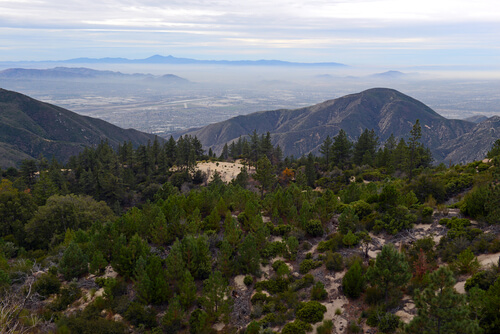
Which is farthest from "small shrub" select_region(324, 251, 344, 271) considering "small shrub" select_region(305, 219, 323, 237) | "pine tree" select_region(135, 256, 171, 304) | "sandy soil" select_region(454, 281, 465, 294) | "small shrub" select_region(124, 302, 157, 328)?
"small shrub" select_region(124, 302, 157, 328)

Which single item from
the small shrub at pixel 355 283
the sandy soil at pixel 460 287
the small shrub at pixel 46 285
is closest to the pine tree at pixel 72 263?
the small shrub at pixel 46 285

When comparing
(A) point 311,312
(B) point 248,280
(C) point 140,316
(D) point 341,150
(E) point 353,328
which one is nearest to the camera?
(E) point 353,328

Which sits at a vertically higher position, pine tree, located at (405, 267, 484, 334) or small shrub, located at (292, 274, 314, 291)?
pine tree, located at (405, 267, 484, 334)

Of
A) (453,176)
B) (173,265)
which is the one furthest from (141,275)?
(453,176)

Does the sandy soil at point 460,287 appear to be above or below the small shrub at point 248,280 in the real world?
above

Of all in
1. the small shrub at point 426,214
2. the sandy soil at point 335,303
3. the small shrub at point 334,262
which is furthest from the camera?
the small shrub at point 426,214

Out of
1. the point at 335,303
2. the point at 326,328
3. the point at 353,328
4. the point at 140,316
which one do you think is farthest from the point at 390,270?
the point at 140,316

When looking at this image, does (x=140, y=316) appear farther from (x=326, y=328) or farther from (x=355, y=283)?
(x=355, y=283)

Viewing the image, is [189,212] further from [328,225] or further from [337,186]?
[337,186]

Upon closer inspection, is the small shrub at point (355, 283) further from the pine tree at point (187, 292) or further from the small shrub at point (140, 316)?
the small shrub at point (140, 316)

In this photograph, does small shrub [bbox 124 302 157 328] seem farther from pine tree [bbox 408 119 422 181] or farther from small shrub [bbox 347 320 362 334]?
pine tree [bbox 408 119 422 181]
